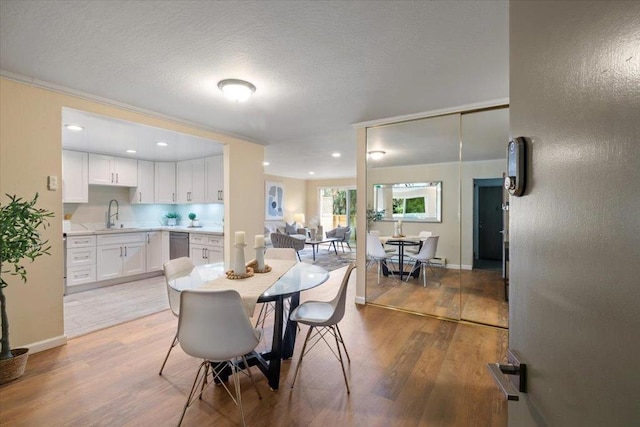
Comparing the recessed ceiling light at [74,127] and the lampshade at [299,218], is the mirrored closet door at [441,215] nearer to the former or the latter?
the recessed ceiling light at [74,127]

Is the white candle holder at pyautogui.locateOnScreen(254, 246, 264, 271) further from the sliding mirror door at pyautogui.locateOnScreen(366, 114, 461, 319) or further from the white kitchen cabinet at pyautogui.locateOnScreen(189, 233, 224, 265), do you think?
the white kitchen cabinet at pyautogui.locateOnScreen(189, 233, 224, 265)

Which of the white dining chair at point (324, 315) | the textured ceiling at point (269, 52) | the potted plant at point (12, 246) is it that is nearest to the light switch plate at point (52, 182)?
the potted plant at point (12, 246)

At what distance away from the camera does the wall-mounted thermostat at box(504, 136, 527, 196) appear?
696 millimetres

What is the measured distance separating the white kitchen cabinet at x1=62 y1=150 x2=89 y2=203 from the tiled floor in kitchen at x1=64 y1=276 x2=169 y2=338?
1.54m

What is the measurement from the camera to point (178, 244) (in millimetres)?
5359

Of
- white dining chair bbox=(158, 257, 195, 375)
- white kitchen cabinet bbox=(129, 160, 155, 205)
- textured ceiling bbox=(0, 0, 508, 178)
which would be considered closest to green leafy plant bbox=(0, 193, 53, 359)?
white dining chair bbox=(158, 257, 195, 375)

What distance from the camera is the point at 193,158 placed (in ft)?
18.5

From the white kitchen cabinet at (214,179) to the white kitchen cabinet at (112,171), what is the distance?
1378 mm

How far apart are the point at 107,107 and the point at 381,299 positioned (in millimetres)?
3753

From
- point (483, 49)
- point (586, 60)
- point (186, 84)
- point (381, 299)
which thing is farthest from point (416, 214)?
point (586, 60)

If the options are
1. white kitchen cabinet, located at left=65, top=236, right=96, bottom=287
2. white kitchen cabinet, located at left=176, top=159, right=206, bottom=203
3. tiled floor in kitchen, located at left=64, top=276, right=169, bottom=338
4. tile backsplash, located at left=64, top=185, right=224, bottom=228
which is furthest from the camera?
white kitchen cabinet, located at left=176, top=159, right=206, bottom=203

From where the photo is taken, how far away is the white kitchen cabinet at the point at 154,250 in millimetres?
5266

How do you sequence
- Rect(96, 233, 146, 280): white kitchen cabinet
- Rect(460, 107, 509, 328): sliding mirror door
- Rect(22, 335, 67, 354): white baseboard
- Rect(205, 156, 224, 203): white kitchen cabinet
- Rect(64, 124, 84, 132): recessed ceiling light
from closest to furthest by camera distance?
Rect(22, 335, 67, 354): white baseboard
Rect(460, 107, 509, 328): sliding mirror door
Rect(64, 124, 84, 132): recessed ceiling light
Rect(96, 233, 146, 280): white kitchen cabinet
Rect(205, 156, 224, 203): white kitchen cabinet

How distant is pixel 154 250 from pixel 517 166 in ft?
19.0
